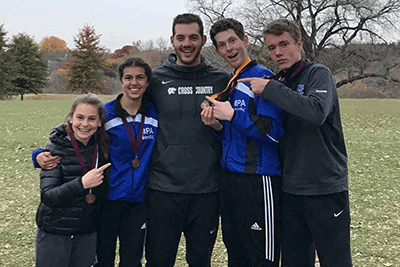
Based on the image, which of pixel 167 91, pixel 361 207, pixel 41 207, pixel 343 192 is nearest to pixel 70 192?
pixel 41 207

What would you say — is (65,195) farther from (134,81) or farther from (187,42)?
(187,42)

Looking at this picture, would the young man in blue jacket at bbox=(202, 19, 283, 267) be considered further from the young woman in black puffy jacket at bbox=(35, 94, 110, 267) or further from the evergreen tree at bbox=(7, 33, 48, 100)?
the evergreen tree at bbox=(7, 33, 48, 100)

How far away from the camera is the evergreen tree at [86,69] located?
59.9 metres

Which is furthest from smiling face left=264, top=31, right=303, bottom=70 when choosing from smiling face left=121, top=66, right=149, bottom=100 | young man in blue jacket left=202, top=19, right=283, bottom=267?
smiling face left=121, top=66, right=149, bottom=100

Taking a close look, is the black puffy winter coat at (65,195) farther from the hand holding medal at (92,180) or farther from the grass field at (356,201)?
the grass field at (356,201)

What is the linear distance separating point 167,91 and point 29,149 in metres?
10.7

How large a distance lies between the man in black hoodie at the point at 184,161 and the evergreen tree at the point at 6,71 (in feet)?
174

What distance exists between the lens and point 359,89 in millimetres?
53500

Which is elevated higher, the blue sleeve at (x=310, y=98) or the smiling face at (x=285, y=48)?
the smiling face at (x=285, y=48)

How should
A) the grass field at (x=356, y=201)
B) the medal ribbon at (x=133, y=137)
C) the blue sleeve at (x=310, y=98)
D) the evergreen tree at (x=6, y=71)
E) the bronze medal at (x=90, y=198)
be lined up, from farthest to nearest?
the evergreen tree at (x=6, y=71) → the grass field at (x=356, y=201) → the medal ribbon at (x=133, y=137) → the bronze medal at (x=90, y=198) → the blue sleeve at (x=310, y=98)

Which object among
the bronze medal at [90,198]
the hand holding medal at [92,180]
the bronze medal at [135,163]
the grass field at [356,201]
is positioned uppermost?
the bronze medal at [135,163]

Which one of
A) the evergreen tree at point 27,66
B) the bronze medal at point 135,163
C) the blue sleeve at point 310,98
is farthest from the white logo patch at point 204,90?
the evergreen tree at point 27,66

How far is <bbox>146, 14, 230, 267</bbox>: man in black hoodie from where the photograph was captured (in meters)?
3.21

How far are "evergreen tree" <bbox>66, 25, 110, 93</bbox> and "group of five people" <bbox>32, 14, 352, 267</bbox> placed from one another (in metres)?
59.2
